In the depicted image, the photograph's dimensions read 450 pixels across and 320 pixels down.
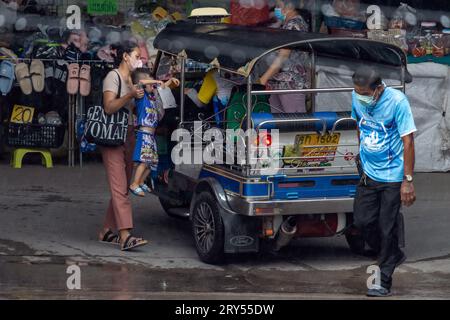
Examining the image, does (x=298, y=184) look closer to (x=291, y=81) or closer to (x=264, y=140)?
(x=264, y=140)

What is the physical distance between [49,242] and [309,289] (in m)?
2.75

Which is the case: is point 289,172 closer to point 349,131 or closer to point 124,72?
point 349,131

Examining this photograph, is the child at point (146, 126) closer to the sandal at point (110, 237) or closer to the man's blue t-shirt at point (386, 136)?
the sandal at point (110, 237)

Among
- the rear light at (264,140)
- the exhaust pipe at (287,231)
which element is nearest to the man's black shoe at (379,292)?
the exhaust pipe at (287,231)

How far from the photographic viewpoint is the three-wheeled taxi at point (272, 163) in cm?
859

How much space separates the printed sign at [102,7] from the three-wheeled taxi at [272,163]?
14.0ft

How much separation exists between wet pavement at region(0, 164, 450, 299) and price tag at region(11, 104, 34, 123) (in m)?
1.59

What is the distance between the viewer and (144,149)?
379 inches

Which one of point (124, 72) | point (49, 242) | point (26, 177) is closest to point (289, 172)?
point (124, 72)

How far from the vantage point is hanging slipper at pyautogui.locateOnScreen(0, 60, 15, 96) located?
1316 cm

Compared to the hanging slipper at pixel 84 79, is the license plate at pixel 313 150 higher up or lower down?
lower down

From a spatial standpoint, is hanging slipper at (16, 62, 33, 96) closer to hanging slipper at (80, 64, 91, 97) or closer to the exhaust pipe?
hanging slipper at (80, 64, 91, 97)

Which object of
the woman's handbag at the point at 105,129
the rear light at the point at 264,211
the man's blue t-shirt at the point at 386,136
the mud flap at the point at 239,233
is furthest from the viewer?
the woman's handbag at the point at 105,129

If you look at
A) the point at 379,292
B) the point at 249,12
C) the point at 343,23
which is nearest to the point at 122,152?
Answer: the point at 379,292
